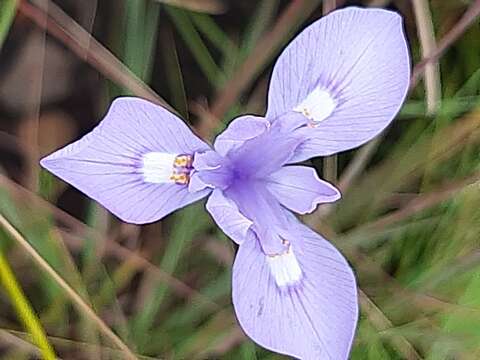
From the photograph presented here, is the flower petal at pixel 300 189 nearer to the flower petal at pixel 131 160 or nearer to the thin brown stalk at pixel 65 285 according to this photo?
the flower petal at pixel 131 160

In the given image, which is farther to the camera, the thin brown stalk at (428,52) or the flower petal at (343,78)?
the thin brown stalk at (428,52)

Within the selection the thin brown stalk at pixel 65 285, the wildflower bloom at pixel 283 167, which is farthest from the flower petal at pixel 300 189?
the thin brown stalk at pixel 65 285

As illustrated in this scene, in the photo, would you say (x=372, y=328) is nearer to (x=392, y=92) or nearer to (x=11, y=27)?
(x=392, y=92)

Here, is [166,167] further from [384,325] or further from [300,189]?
[384,325]

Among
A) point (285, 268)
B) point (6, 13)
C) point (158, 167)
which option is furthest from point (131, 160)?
point (6, 13)

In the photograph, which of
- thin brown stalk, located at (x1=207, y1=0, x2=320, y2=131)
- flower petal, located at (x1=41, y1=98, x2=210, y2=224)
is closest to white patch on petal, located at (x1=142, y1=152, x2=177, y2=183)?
flower petal, located at (x1=41, y1=98, x2=210, y2=224)

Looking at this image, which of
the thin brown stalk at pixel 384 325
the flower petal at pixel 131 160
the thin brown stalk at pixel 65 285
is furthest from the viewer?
the thin brown stalk at pixel 384 325
